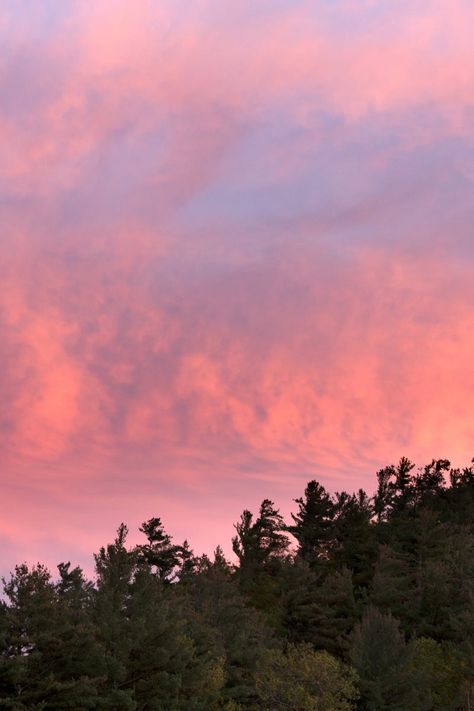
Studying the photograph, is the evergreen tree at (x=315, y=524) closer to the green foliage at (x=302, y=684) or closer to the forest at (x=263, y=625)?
the forest at (x=263, y=625)

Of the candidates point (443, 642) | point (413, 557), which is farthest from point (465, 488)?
point (443, 642)

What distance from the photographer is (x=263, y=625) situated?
271 ft

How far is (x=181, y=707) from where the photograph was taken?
56.1 meters

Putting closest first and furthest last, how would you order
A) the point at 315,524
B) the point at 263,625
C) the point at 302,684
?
1. the point at 302,684
2. the point at 263,625
3. the point at 315,524

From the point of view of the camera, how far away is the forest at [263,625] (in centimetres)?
4894

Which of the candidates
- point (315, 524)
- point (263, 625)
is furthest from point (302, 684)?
point (315, 524)

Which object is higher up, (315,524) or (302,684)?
(315,524)

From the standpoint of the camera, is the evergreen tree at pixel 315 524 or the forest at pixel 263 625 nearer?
the forest at pixel 263 625

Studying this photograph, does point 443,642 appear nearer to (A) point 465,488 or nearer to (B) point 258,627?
(B) point 258,627

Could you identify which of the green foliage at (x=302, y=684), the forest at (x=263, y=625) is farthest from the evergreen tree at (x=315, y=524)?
the green foliage at (x=302, y=684)

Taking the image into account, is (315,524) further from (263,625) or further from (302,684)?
(302,684)

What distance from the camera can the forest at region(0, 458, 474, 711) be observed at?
161ft

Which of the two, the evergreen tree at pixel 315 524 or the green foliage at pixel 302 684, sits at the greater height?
the evergreen tree at pixel 315 524

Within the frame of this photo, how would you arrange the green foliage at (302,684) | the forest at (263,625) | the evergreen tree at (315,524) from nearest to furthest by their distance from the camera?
1. the forest at (263,625)
2. the green foliage at (302,684)
3. the evergreen tree at (315,524)
